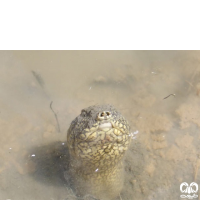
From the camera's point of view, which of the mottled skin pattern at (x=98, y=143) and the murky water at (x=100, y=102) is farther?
the murky water at (x=100, y=102)

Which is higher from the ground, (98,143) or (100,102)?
(98,143)

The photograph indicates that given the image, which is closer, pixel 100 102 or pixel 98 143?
pixel 98 143

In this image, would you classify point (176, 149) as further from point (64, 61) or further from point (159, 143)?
point (64, 61)

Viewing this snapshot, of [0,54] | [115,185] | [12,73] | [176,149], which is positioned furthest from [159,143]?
[0,54]

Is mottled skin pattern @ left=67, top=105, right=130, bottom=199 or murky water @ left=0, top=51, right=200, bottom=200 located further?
murky water @ left=0, top=51, right=200, bottom=200
